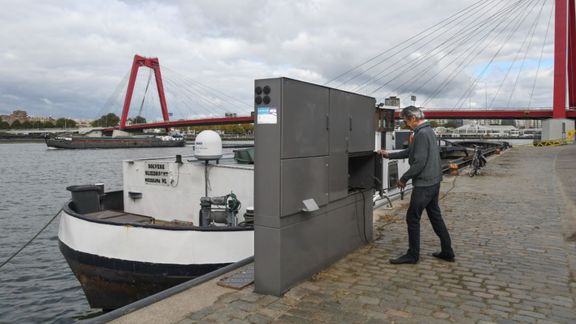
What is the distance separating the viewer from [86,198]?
8.82m

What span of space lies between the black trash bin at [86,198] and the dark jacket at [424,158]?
258 inches

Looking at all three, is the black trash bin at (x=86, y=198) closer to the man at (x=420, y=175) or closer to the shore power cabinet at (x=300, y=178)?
the shore power cabinet at (x=300, y=178)

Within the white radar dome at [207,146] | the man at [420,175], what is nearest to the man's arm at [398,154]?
the man at [420,175]

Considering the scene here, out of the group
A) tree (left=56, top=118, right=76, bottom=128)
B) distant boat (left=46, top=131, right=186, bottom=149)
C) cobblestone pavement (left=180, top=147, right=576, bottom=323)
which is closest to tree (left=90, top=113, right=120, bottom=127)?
tree (left=56, top=118, right=76, bottom=128)

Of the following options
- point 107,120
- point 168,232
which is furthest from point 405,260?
point 107,120

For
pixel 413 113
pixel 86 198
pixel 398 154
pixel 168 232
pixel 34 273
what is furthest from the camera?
pixel 34 273

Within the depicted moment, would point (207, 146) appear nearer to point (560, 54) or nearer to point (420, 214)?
point (420, 214)

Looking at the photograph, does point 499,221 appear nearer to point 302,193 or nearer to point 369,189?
point 369,189

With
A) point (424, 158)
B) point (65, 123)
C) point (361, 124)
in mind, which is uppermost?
point (65, 123)

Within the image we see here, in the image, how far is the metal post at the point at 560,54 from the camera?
46.2m

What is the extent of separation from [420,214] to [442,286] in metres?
0.88

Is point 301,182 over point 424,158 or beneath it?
beneath

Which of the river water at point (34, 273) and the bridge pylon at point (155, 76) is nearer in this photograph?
the river water at point (34, 273)

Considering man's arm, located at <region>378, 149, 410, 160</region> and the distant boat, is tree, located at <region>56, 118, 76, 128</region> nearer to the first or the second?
the distant boat
